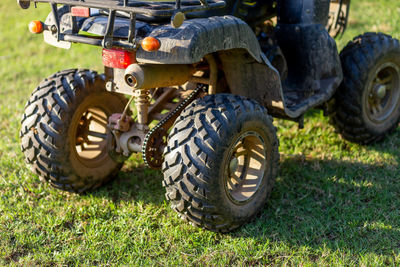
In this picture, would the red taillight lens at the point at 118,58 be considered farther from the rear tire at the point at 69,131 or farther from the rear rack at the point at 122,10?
the rear tire at the point at 69,131

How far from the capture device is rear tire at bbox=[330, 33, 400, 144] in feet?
15.6

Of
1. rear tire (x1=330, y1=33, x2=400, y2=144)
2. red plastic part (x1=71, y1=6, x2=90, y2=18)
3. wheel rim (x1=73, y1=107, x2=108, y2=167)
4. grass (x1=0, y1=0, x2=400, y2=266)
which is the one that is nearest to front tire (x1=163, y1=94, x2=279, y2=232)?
grass (x1=0, y1=0, x2=400, y2=266)

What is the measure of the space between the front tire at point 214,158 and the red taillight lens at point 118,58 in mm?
533

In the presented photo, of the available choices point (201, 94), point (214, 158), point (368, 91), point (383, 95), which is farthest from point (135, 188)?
point (383, 95)

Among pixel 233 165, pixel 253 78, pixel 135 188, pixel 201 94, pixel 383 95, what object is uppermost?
pixel 253 78

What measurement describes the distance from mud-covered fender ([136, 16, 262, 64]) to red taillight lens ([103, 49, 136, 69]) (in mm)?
137

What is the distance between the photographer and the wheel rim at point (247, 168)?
381cm

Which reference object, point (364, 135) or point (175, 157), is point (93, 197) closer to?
point (175, 157)

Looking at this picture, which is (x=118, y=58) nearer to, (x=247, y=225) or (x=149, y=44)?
(x=149, y=44)

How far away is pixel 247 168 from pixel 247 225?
446mm

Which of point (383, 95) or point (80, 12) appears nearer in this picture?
point (80, 12)

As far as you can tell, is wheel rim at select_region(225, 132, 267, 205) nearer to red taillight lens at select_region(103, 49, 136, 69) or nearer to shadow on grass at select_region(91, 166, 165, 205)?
shadow on grass at select_region(91, 166, 165, 205)

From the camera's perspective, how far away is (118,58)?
3424mm

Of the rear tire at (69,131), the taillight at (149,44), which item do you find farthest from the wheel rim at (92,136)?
the taillight at (149,44)
